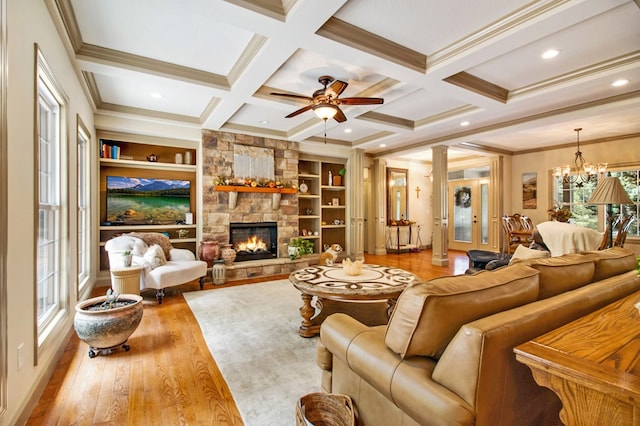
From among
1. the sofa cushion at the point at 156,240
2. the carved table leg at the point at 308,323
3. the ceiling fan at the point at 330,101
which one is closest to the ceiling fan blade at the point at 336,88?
the ceiling fan at the point at 330,101

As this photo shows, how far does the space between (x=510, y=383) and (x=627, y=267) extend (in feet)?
5.80

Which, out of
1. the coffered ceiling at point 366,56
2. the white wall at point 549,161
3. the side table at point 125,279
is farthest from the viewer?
the white wall at point 549,161

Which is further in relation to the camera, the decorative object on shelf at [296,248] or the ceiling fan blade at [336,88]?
the decorative object on shelf at [296,248]

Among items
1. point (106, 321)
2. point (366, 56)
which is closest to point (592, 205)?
point (366, 56)

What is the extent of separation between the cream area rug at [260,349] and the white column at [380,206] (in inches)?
177

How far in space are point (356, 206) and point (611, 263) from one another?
557 cm

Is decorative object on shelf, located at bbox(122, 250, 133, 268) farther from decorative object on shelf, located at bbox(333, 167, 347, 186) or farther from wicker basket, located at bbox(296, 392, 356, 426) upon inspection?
decorative object on shelf, located at bbox(333, 167, 347, 186)

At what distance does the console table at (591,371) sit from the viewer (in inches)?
31.8

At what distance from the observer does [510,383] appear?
1182 mm

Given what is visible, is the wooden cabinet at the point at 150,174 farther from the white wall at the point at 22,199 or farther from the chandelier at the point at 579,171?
the chandelier at the point at 579,171

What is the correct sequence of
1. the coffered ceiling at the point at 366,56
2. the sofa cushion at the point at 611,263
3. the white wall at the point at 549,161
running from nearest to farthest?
the sofa cushion at the point at 611,263 < the coffered ceiling at the point at 366,56 < the white wall at the point at 549,161

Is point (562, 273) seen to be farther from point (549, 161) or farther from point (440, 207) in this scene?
point (549, 161)

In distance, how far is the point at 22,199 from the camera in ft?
6.18

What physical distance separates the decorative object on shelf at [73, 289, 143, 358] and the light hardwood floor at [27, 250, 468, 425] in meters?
0.15
